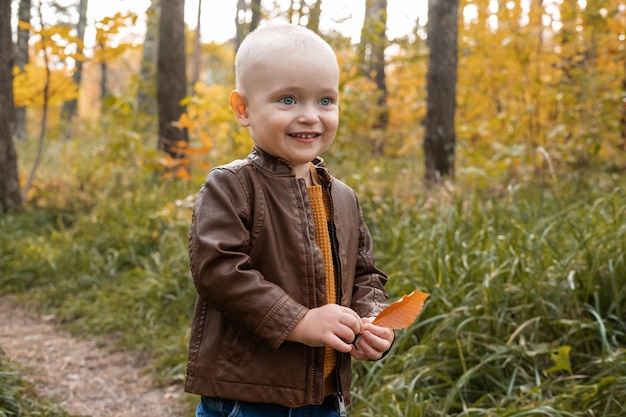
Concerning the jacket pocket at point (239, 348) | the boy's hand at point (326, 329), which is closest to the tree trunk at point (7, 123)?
the jacket pocket at point (239, 348)

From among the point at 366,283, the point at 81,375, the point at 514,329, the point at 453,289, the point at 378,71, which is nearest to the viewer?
the point at 366,283

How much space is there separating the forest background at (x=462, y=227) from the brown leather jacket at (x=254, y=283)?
1.10 metres

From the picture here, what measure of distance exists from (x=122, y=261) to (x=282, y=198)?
12.9ft

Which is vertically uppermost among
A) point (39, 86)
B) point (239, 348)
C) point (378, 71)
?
point (378, 71)

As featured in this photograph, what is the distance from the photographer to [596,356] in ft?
8.88

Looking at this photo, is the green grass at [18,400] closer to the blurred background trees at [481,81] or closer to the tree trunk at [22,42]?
the blurred background trees at [481,81]

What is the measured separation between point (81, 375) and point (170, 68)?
4.81 meters

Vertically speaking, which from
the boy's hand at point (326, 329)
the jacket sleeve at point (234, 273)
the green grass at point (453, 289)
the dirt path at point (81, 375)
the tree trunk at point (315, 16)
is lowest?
the dirt path at point (81, 375)

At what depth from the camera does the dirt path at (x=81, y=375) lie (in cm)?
329

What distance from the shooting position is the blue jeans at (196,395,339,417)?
1593 mm

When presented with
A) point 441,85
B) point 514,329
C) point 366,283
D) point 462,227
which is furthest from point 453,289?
point 441,85

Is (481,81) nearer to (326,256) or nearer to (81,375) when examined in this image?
(81,375)

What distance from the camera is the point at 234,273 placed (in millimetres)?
1470

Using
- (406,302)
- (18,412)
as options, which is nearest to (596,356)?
(406,302)
